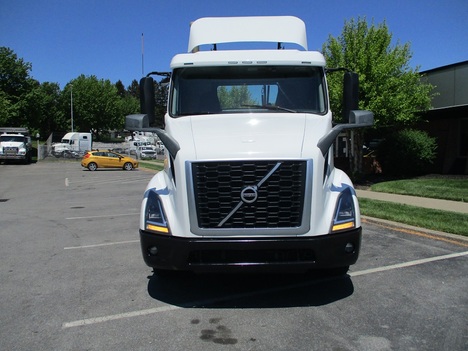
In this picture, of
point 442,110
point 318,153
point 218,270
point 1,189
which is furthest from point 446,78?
point 1,189

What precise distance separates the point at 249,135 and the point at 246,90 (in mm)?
982

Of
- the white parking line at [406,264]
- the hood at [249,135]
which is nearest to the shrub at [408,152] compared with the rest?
the white parking line at [406,264]

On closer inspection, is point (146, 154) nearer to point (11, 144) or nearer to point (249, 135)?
point (11, 144)

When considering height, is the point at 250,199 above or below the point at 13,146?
below

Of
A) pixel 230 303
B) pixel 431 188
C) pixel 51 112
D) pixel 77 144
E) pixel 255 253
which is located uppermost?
pixel 51 112

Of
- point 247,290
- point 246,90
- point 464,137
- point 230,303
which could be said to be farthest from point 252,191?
point 464,137

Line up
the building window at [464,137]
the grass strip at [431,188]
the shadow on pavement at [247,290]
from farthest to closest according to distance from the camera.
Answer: the building window at [464,137] → the grass strip at [431,188] → the shadow on pavement at [247,290]

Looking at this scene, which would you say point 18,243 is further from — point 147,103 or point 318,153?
point 318,153

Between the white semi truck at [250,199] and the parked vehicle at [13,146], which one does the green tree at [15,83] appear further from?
the white semi truck at [250,199]

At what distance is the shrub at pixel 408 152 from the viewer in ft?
50.5

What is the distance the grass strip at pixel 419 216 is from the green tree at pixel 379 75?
425 centimetres

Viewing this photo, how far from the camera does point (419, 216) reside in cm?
875

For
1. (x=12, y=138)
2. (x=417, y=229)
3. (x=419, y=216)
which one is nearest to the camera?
(x=417, y=229)

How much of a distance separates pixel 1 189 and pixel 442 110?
17.7 metres
